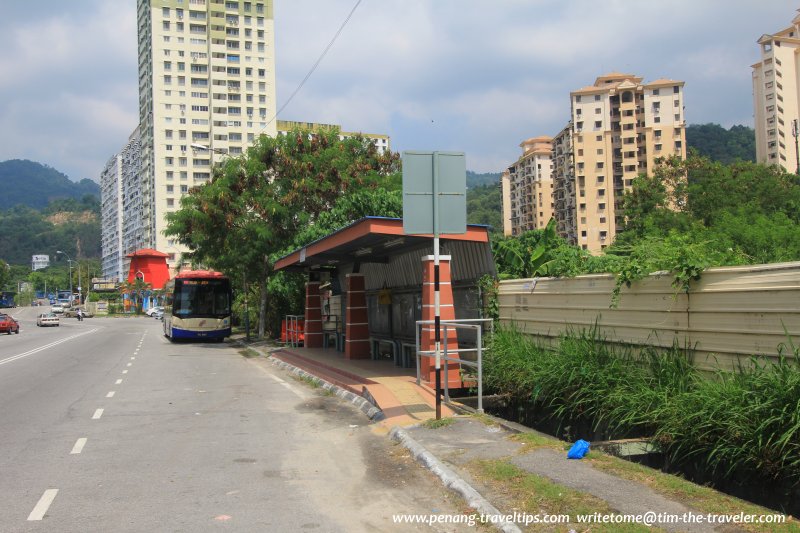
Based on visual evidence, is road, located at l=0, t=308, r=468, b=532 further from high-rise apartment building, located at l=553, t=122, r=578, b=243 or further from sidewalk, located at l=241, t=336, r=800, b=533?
high-rise apartment building, located at l=553, t=122, r=578, b=243

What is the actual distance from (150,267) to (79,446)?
357ft

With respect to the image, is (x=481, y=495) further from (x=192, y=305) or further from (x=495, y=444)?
(x=192, y=305)

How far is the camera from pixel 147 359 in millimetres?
23453

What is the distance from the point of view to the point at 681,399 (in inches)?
283

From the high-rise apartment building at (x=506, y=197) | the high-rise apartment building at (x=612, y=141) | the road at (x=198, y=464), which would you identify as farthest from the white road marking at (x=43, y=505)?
the high-rise apartment building at (x=506, y=197)

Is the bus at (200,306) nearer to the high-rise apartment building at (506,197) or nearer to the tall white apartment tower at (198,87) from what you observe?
the tall white apartment tower at (198,87)

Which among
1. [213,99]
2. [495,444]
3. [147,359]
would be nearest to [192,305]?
[147,359]

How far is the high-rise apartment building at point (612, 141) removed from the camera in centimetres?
11400

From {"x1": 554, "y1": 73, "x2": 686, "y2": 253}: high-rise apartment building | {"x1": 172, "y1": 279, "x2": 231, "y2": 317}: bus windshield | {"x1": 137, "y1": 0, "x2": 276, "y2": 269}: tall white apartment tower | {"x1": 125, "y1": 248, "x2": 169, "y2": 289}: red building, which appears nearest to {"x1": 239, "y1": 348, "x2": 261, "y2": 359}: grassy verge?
{"x1": 172, "y1": 279, "x2": 231, "y2": 317}: bus windshield

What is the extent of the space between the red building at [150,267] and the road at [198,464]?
10027 cm

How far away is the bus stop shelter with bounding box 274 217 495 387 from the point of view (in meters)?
12.6

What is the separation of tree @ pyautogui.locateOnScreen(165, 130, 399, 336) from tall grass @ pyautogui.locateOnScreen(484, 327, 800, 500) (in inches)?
726

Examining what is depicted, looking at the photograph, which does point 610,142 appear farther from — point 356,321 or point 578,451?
point 578,451

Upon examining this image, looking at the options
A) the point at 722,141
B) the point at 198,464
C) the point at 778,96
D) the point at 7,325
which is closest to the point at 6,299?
the point at 7,325
